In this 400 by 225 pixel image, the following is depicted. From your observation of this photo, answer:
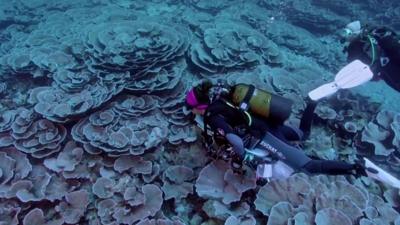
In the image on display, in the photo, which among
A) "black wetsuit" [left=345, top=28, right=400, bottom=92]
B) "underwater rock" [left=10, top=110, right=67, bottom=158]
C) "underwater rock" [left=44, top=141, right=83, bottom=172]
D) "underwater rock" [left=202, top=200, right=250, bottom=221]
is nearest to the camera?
"underwater rock" [left=202, top=200, right=250, bottom=221]

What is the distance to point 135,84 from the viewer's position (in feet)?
17.2

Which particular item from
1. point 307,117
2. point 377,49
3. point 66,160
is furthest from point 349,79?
point 66,160

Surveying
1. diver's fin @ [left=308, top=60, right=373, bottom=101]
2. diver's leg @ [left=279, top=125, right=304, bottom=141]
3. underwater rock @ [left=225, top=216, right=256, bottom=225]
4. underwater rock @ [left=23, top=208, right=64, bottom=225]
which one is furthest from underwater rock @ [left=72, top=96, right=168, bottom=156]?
diver's fin @ [left=308, top=60, right=373, bottom=101]

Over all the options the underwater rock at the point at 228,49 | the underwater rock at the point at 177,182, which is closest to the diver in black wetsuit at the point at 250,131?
the underwater rock at the point at 177,182

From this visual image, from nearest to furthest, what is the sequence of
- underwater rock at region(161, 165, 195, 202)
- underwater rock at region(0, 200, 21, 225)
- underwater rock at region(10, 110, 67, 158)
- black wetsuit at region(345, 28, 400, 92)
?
1. underwater rock at region(0, 200, 21, 225)
2. underwater rock at region(161, 165, 195, 202)
3. underwater rock at region(10, 110, 67, 158)
4. black wetsuit at region(345, 28, 400, 92)

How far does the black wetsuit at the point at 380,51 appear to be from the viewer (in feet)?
15.6

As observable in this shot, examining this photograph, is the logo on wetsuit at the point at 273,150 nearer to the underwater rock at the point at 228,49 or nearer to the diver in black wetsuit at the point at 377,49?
the diver in black wetsuit at the point at 377,49

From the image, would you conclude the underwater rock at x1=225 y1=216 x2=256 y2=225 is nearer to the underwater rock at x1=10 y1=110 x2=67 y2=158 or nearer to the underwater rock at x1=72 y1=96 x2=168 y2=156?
the underwater rock at x1=72 y1=96 x2=168 y2=156

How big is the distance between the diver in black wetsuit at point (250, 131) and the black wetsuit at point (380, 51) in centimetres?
203

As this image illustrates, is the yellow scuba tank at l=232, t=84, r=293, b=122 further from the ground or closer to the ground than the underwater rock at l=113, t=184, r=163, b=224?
further from the ground

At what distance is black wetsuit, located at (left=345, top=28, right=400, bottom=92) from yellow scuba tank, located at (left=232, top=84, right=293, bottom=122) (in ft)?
6.60

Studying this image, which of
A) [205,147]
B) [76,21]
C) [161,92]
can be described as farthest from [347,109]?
[76,21]

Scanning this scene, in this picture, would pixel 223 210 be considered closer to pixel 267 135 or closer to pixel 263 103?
pixel 267 135

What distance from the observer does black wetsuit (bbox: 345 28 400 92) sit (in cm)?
475
